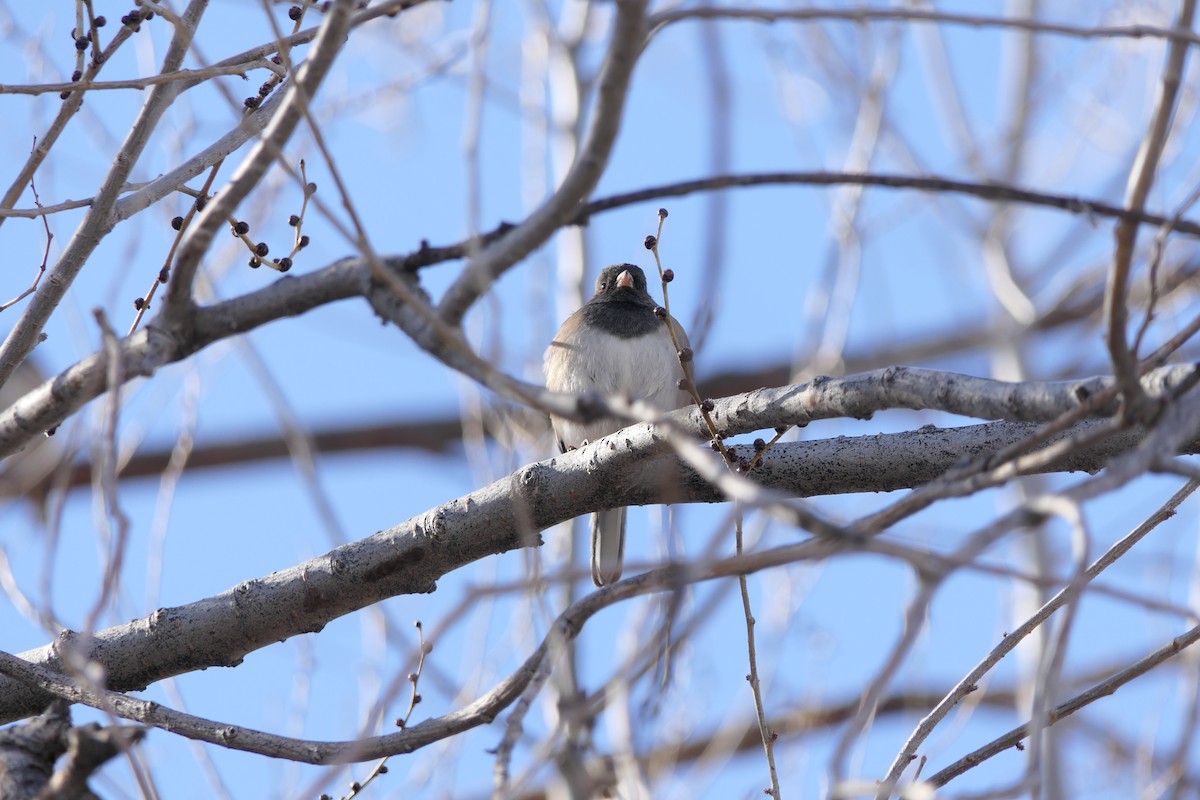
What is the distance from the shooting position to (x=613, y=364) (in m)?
3.46

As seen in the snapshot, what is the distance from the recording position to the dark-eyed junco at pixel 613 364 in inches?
136

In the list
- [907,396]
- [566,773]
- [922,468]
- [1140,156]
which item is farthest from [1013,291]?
[566,773]

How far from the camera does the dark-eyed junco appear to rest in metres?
3.46

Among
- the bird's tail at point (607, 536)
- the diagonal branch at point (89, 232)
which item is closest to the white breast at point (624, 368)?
the bird's tail at point (607, 536)

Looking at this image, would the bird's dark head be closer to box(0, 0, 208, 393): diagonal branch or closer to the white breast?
the white breast

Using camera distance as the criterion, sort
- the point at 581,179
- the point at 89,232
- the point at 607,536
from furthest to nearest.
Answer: the point at 607,536 < the point at 89,232 < the point at 581,179

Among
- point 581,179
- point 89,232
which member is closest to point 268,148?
point 581,179

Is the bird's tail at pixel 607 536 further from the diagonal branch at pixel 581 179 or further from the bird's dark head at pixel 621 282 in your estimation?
the diagonal branch at pixel 581 179

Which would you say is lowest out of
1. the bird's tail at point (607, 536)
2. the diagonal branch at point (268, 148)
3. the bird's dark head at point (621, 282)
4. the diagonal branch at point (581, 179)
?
the diagonal branch at point (581, 179)

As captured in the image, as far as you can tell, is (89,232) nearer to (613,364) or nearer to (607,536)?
(613,364)

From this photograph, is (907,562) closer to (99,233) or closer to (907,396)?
(907,396)

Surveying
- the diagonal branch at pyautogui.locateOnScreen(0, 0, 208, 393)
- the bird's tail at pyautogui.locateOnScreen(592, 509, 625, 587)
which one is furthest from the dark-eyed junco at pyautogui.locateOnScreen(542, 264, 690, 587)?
the diagonal branch at pyautogui.locateOnScreen(0, 0, 208, 393)

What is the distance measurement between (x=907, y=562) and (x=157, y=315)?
96cm

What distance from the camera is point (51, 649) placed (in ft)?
6.32
